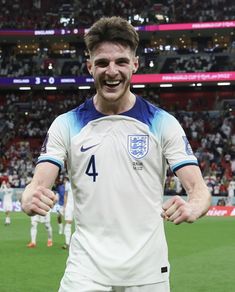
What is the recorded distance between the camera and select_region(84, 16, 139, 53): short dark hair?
4262mm

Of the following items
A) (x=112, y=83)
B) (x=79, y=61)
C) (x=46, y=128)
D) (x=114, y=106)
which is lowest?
(x=114, y=106)

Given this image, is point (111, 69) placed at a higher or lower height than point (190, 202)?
higher

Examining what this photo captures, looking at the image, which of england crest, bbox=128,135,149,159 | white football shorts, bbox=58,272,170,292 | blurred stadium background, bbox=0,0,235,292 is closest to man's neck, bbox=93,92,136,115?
england crest, bbox=128,135,149,159

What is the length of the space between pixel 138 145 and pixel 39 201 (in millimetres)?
868

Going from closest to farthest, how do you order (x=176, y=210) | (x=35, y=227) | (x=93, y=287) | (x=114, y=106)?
(x=176, y=210) < (x=93, y=287) < (x=114, y=106) < (x=35, y=227)

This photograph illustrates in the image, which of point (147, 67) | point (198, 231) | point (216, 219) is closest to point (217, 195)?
point (216, 219)

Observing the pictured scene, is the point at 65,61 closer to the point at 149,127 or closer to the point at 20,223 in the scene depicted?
the point at 20,223

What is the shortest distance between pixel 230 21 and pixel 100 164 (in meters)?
49.3

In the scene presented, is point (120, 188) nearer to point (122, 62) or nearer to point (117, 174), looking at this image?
point (117, 174)

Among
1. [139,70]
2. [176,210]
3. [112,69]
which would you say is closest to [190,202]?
[176,210]

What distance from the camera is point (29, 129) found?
52438mm

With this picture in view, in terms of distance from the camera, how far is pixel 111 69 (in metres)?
4.23

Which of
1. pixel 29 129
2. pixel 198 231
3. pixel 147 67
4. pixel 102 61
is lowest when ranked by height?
pixel 198 231

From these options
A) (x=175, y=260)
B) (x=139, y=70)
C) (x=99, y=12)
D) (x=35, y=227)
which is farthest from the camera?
(x=99, y=12)
